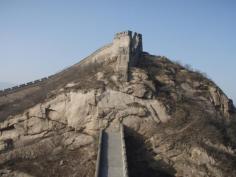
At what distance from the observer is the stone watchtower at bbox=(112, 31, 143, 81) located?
32.2m

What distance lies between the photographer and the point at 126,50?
32.9 metres

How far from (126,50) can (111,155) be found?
965cm

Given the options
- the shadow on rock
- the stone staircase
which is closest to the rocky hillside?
the shadow on rock

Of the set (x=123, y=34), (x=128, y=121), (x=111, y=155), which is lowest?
(x=111, y=155)

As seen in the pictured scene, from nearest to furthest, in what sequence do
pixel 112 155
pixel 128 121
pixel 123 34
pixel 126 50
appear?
pixel 112 155, pixel 128 121, pixel 126 50, pixel 123 34

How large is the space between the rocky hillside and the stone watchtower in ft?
0.21

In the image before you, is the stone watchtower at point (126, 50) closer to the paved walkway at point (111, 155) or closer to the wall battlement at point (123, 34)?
the wall battlement at point (123, 34)

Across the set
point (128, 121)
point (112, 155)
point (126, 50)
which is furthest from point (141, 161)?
point (126, 50)

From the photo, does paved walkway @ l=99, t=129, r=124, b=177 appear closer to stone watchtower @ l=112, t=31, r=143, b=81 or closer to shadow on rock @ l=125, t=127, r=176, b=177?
shadow on rock @ l=125, t=127, r=176, b=177

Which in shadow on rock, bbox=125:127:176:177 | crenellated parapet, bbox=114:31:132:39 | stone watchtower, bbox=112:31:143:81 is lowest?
shadow on rock, bbox=125:127:176:177

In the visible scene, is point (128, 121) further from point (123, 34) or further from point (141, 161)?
point (123, 34)

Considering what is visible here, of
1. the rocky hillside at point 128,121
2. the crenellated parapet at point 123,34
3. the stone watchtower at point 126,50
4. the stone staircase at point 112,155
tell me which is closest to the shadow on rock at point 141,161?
the rocky hillside at point 128,121

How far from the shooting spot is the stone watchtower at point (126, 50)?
3219 cm

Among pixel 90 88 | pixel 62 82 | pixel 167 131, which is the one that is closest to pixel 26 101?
pixel 62 82
